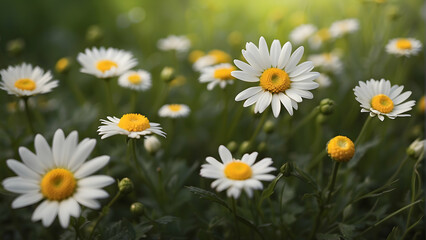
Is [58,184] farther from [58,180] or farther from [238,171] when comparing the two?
[238,171]

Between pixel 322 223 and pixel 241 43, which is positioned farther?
pixel 241 43

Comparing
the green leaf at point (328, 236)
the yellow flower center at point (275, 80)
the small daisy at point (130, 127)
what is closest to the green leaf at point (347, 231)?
the green leaf at point (328, 236)

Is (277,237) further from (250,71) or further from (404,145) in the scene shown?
(404,145)

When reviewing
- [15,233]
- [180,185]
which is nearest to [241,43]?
[180,185]

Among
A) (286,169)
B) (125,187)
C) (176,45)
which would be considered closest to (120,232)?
(125,187)

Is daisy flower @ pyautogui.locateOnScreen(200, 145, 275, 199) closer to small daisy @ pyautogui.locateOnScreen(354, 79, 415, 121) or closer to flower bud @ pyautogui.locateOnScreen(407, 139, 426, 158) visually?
small daisy @ pyautogui.locateOnScreen(354, 79, 415, 121)

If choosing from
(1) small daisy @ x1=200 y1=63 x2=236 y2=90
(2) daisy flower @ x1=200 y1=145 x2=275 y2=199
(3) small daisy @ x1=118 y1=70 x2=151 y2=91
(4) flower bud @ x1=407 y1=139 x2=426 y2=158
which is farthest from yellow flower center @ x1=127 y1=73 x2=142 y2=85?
(4) flower bud @ x1=407 y1=139 x2=426 y2=158

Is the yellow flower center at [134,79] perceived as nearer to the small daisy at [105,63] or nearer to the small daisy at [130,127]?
the small daisy at [105,63]
